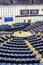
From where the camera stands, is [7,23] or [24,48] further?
[7,23]

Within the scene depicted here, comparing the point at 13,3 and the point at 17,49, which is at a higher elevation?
the point at 13,3

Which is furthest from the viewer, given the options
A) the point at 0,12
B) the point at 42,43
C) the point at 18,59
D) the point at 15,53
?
the point at 0,12

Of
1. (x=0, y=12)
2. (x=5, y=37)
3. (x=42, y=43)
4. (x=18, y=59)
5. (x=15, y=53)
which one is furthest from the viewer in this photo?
(x=0, y=12)

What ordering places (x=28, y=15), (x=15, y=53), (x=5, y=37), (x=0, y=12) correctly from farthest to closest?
(x=28, y=15) → (x=0, y=12) → (x=5, y=37) → (x=15, y=53)

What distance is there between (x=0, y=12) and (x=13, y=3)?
6.13 m

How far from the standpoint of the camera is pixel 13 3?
1966 inches

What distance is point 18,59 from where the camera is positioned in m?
24.9

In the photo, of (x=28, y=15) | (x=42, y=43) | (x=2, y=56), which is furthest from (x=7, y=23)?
(x=2, y=56)

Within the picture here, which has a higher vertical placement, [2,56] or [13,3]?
[13,3]

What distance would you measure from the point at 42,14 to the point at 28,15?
164 inches

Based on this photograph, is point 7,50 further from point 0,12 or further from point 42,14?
point 42,14

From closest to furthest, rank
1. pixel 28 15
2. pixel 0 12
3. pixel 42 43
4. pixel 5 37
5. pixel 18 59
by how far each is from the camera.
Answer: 1. pixel 18 59
2. pixel 42 43
3. pixel 5 37
4. pixel 0 12
5. pixel 28 15

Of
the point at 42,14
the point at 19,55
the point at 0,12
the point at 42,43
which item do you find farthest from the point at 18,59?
the point at 42,14

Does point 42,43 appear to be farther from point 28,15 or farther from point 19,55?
point 28,15
